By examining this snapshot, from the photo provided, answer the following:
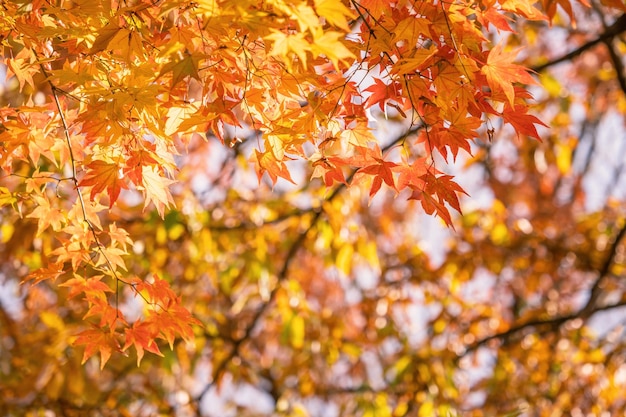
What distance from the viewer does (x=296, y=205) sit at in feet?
12.9

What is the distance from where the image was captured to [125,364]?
3611mm

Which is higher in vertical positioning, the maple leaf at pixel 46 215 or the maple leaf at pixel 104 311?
the maple leaf at pixel 46 215

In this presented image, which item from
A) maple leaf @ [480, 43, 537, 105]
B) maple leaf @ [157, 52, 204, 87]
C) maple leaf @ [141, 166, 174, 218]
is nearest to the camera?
maple leaf @ [157, 52, 204, 87]

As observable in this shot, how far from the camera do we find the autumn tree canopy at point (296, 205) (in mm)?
1230

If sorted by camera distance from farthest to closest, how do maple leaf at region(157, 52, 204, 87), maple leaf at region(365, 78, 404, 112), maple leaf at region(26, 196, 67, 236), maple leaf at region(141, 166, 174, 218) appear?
maple leaf at region(26, 196, 67, 236), maple leaf at region(141, 166, 174, 218), maple leaf at region(365, 78, 404, 112), maple leaf at region(157, 52, 204, 87)

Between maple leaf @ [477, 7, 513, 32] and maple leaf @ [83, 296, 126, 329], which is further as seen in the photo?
maple leaf @ [83, 296, 126, 329]

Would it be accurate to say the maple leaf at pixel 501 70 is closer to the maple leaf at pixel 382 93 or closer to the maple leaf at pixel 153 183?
the maple leaf at pixel 382 93

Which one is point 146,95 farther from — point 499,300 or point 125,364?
point 499,300

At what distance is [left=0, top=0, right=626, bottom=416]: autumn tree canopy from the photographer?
1230mm

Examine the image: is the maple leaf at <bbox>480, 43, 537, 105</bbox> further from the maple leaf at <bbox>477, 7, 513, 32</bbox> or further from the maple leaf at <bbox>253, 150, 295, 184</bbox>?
the maple leaf at <bbox>253, 150, 295, 184</bbox>

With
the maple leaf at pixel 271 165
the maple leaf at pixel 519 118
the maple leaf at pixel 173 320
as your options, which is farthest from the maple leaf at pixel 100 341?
the maple leaf at pixel 519 118

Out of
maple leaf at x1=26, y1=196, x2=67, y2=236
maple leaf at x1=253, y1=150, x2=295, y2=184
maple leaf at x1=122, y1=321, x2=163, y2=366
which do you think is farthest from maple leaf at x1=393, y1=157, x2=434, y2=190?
maple leaf at x1=26, y1=196, x2=67, y2=236

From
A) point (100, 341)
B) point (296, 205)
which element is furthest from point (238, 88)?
point (296, 205)

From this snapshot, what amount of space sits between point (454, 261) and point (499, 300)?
2286 millimetres
